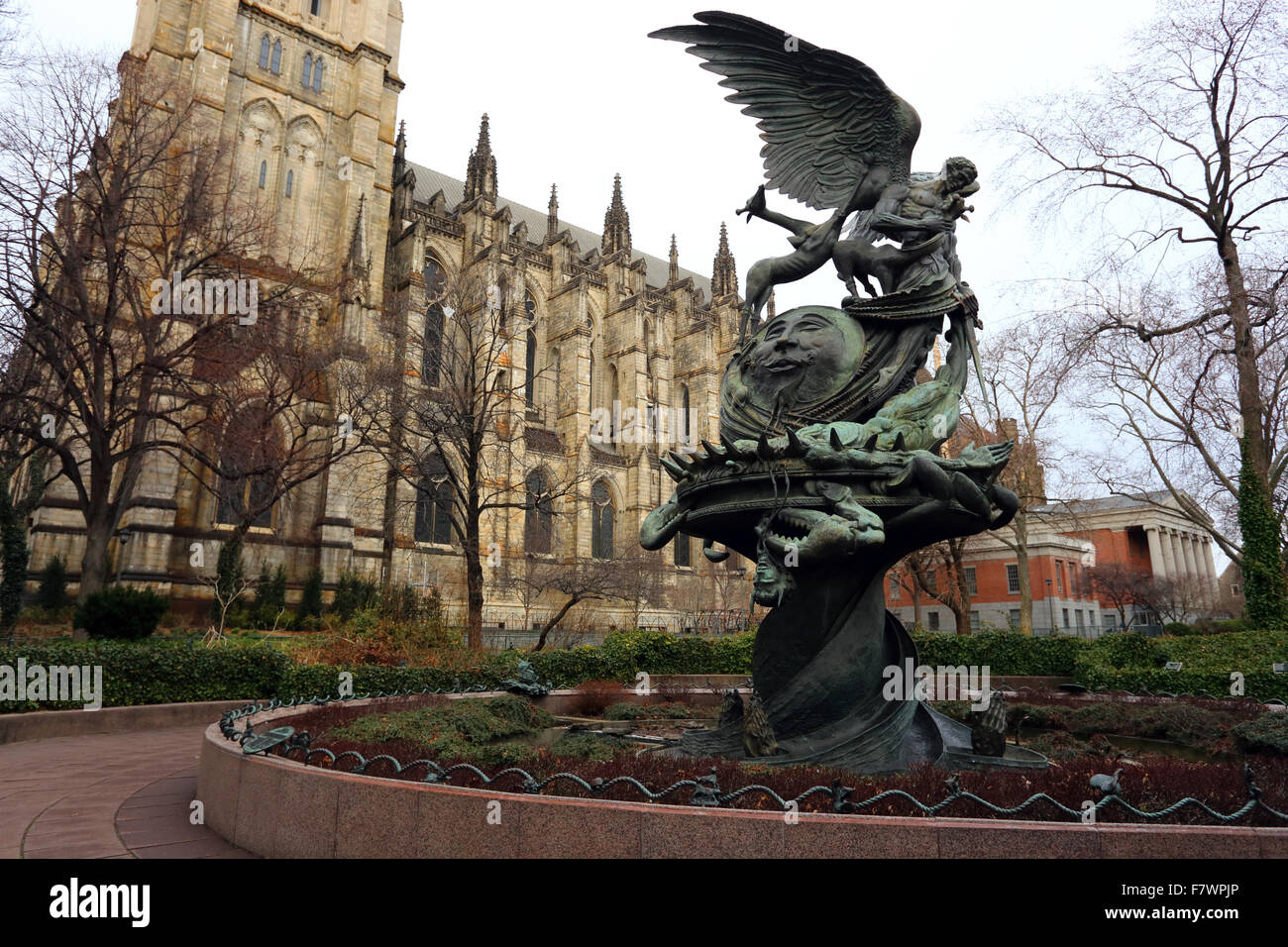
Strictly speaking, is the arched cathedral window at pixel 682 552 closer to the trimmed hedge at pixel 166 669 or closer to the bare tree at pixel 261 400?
the bare tree at pixel 261 400

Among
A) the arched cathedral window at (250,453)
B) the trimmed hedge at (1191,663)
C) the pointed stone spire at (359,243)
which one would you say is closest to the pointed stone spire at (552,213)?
the pointed stone spire at (359,243)

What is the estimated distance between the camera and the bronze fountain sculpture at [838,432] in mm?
5902

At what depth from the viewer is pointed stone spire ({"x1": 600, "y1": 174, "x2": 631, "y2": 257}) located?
52031mm

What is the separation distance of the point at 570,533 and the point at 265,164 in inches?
920

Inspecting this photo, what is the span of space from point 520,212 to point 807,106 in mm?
53457

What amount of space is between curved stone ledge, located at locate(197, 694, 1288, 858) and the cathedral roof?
46585mm

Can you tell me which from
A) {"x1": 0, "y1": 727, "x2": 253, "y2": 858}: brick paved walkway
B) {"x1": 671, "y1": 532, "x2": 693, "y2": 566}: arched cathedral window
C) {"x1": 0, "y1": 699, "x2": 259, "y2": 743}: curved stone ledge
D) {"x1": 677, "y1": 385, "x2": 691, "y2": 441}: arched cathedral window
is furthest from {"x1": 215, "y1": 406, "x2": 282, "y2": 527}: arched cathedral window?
{"x1": 677, "y1": 385, "x2": 691, "y2": 441}: arched cathedral window

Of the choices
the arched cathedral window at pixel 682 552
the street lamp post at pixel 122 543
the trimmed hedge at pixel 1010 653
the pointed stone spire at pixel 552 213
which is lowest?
the trimmed hedge at pixel 1010 653

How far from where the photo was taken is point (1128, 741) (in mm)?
8602

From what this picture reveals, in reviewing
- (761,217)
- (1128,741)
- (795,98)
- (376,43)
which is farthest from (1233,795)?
(376,43)

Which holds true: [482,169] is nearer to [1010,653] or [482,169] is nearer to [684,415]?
[684,415]

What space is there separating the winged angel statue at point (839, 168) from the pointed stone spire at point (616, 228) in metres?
45.3

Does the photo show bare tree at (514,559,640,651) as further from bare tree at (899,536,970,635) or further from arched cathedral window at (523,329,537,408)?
arched cathedral window at (523,329,537,408)
